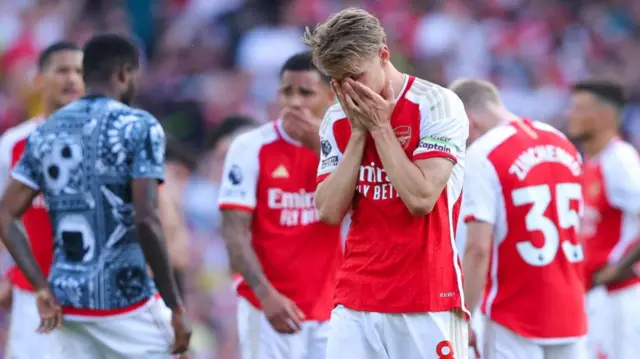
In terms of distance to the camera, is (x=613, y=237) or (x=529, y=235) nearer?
(x=529, y=235)

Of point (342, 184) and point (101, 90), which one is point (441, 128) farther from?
point (101, 90)

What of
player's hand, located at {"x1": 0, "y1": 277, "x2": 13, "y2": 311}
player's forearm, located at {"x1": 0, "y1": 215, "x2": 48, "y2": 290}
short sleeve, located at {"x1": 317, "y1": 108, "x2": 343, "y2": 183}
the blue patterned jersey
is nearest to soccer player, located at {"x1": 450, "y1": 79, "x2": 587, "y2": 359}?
short sleeve, located at {"x1": 317, "y1": 108, "x2": 343, "y2": 183}

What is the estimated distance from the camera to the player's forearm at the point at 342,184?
18.2ft

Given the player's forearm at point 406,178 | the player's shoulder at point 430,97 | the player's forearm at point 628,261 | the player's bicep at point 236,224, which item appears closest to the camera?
the player's forearm at point 406,178

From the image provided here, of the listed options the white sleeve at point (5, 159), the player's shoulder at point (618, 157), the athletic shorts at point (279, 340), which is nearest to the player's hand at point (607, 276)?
the player's shoulder at point (618, 157)

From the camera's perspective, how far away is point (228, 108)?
17328 millimetres

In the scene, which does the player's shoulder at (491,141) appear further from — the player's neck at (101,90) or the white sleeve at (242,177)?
the player's neck at (101,90)

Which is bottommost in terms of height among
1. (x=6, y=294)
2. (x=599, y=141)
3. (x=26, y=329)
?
(x=26, y=329)

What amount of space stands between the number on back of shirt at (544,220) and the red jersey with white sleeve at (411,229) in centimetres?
163

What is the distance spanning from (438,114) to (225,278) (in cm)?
920

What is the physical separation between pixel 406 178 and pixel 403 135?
285 millimetres

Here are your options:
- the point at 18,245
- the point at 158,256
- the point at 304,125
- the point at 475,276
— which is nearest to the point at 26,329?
the point at 18,245

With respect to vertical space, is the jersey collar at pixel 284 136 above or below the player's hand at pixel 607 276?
above

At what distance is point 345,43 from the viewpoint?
543 centimetres
